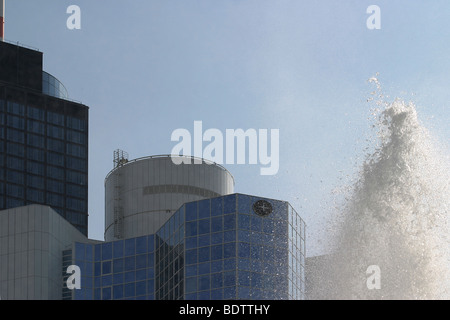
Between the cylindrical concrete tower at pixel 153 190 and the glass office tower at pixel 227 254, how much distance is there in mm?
23218

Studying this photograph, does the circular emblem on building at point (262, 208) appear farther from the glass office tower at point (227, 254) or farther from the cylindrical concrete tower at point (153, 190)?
the cylindrical concrete tower at point (153, 190)

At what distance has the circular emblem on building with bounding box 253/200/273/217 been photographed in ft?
387

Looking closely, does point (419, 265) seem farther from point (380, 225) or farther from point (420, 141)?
point (420, 141)

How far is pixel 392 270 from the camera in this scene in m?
76.7

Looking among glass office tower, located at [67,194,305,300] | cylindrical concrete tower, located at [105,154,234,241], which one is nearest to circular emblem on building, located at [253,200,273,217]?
glass office tower, located at [67,194,305,300]

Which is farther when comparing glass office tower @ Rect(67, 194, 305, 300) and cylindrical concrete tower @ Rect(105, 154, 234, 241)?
cylindrical concrete tower @ Rect(105, 154, 234, 241)

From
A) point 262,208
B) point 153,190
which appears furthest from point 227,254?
point 153,190

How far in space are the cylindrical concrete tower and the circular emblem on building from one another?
32431mm

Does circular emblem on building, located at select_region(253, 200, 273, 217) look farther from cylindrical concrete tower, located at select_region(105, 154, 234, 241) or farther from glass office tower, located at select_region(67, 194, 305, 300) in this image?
cylindrical concrete tower, located at select_region(105, 154, 234, 241)

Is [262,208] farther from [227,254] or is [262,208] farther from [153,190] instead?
[153,190]

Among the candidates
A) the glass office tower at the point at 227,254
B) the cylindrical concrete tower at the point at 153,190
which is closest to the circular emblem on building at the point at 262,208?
the glass office tower at the point at 227,254

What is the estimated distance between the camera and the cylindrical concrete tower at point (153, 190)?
150 metres
